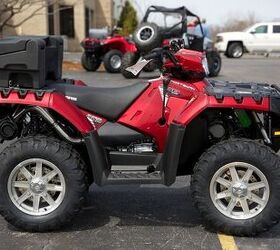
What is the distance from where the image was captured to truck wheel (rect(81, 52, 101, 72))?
1969cm

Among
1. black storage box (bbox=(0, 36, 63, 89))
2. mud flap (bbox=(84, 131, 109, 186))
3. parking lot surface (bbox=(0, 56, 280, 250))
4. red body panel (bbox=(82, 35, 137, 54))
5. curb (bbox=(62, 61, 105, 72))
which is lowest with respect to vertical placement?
curb (bbox=(62, 61, 105, 72))

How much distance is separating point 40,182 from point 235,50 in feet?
93.2

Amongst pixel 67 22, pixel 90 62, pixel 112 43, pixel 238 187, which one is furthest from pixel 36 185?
pixel 67 22

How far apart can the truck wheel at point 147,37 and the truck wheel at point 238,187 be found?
12112 millimetres

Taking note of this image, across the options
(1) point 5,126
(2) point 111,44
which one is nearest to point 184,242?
(1) point 5,126

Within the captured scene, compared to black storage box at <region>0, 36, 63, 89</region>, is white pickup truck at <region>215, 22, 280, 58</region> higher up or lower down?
lower down

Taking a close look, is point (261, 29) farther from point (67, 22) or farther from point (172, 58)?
point (172, 58)

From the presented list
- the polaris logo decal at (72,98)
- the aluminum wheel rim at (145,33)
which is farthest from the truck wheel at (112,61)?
the polaris logo decal at (72,98)

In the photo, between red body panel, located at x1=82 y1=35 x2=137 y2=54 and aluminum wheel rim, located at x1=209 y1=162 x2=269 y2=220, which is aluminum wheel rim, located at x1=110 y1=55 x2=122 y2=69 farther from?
aluminum wheel rim, located at x1=209 y1=162 x2=269 y2=220

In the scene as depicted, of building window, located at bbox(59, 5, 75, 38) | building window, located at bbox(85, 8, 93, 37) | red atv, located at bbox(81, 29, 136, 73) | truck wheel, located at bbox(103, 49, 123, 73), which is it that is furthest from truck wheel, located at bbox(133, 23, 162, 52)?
building window, located at bbox(85, 8, 93, 37)

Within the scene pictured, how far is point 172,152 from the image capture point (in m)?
4.27

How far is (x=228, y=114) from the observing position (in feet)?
14.7

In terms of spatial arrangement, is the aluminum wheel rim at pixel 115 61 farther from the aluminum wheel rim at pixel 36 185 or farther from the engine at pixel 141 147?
the aluminum wheel rim at pixel 36 185

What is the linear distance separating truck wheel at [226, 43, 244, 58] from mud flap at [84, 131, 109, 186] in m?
28.0
